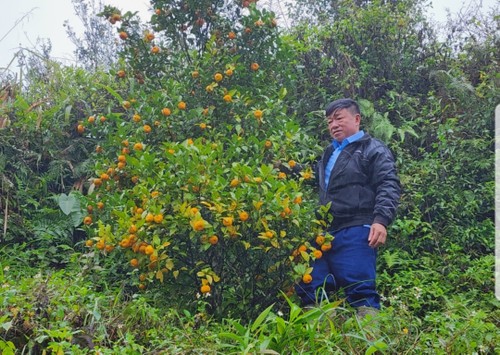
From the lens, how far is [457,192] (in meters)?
5.86

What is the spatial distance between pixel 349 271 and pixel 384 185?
2.18 feet

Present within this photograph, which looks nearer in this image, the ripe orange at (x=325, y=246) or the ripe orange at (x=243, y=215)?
the ripe orange at (x=243, y=215)

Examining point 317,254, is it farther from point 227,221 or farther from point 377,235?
point 227,221

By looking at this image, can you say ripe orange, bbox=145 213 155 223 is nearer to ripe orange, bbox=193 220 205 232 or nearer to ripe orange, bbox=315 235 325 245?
ripe orange, bbox=193 220 205 232

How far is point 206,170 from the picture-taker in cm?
396

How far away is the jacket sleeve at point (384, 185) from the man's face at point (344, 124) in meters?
0.26

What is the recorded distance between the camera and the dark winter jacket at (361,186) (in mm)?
4289

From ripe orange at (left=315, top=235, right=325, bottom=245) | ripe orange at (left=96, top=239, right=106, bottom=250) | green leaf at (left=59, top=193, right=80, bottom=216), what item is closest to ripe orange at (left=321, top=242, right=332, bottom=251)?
ripe orange at (left=315, top=235, right=325, bottom=245)

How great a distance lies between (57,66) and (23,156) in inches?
58.1

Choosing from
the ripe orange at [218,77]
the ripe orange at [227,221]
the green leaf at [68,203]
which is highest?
the ripe orange at [218,77]

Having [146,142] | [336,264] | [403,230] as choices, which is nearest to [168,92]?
[146,142]

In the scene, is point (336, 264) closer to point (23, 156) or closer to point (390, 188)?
point (390, 188)

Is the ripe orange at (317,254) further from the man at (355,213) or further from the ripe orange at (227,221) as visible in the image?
the ripe orange at (227,221)

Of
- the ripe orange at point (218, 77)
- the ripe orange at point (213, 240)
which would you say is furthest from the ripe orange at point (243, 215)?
the ripe orange at point (218, 77)
